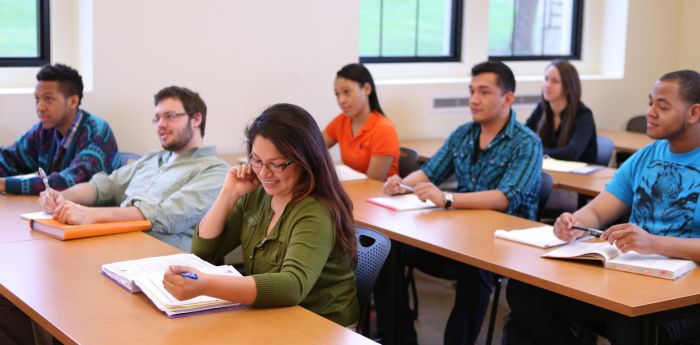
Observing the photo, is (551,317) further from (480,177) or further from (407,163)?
(407,163)

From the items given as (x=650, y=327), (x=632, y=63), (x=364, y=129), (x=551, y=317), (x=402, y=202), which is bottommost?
(x=551, y=317)

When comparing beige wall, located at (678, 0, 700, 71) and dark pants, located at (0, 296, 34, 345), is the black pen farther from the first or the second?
beige wall, located at (678, 0, 700, 71)

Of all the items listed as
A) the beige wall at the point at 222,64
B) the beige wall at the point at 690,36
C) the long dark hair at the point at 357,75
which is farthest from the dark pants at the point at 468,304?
the beige wall at the point at 690,36

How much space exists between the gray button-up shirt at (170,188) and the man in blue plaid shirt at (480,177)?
887 millimetres

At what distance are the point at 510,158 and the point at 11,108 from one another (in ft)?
8.20

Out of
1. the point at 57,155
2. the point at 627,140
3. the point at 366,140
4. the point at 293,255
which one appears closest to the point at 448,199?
the point at 366,140

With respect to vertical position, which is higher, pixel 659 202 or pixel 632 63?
pixel 632 63

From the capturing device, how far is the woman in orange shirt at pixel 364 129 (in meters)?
4.62

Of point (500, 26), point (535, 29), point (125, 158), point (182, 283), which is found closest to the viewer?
point (182, 283)

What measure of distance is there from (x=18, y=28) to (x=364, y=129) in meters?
1.93

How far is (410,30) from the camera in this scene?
613 centimetres

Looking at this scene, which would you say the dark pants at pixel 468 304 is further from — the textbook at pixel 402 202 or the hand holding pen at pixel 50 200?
the hand holding pen at pixel 50 200

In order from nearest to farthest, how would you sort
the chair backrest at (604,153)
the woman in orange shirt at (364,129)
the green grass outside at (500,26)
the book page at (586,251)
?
the book page at (586,251)
the woman in orange shirt at (364,129)
the chair backrest at (604,153)
the green grass outside at (500,26)

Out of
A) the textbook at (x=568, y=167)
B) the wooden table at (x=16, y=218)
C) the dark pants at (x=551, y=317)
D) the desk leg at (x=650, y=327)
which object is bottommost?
the dark pants at (x=551, y=317)
